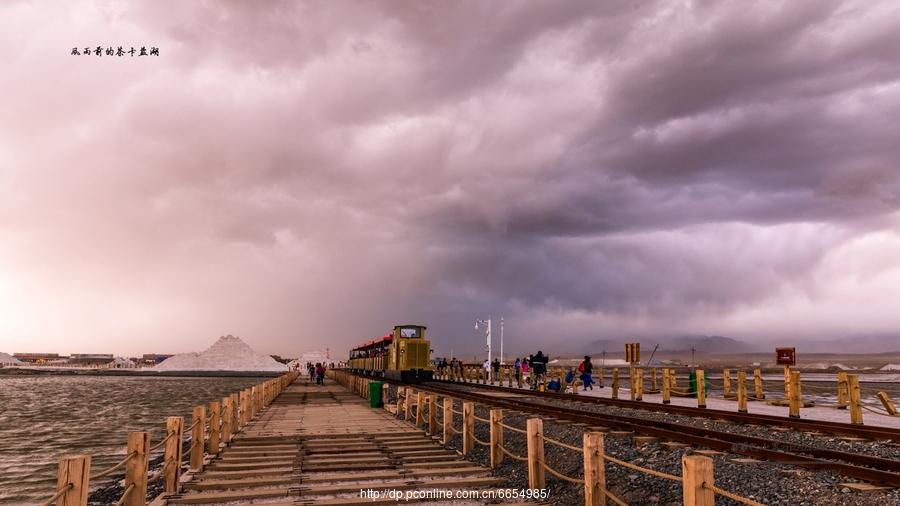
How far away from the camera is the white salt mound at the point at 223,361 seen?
524 feet

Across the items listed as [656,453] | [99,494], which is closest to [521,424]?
[656,453]

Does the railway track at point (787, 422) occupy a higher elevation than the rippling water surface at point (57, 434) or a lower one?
higher

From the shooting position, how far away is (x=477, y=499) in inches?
348

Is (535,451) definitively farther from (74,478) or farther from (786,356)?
(786,356)

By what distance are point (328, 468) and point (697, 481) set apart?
23.6 ft

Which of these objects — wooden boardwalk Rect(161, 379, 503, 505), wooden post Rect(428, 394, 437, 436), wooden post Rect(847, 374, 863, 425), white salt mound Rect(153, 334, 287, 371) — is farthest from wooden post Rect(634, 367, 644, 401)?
white salt mound Rect(153, 334, 287, 371)

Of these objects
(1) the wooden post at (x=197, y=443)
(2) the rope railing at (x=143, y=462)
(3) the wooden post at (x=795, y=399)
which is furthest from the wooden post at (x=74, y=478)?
(3) the wooden post at (x=795, y=399)

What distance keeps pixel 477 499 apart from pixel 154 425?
25471 millimetres

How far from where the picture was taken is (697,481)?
5.48 m

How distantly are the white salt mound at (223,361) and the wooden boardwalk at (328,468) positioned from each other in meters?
150

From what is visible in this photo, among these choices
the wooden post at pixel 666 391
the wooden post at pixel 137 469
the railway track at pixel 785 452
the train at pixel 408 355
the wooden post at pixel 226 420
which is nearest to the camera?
the wooden post at pixel 137 469

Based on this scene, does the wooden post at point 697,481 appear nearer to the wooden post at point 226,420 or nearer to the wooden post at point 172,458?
the wooden post at point 172,458

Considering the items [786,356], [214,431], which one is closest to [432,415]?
[214,431]

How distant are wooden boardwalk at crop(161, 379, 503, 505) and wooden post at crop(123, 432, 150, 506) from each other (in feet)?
1.90
